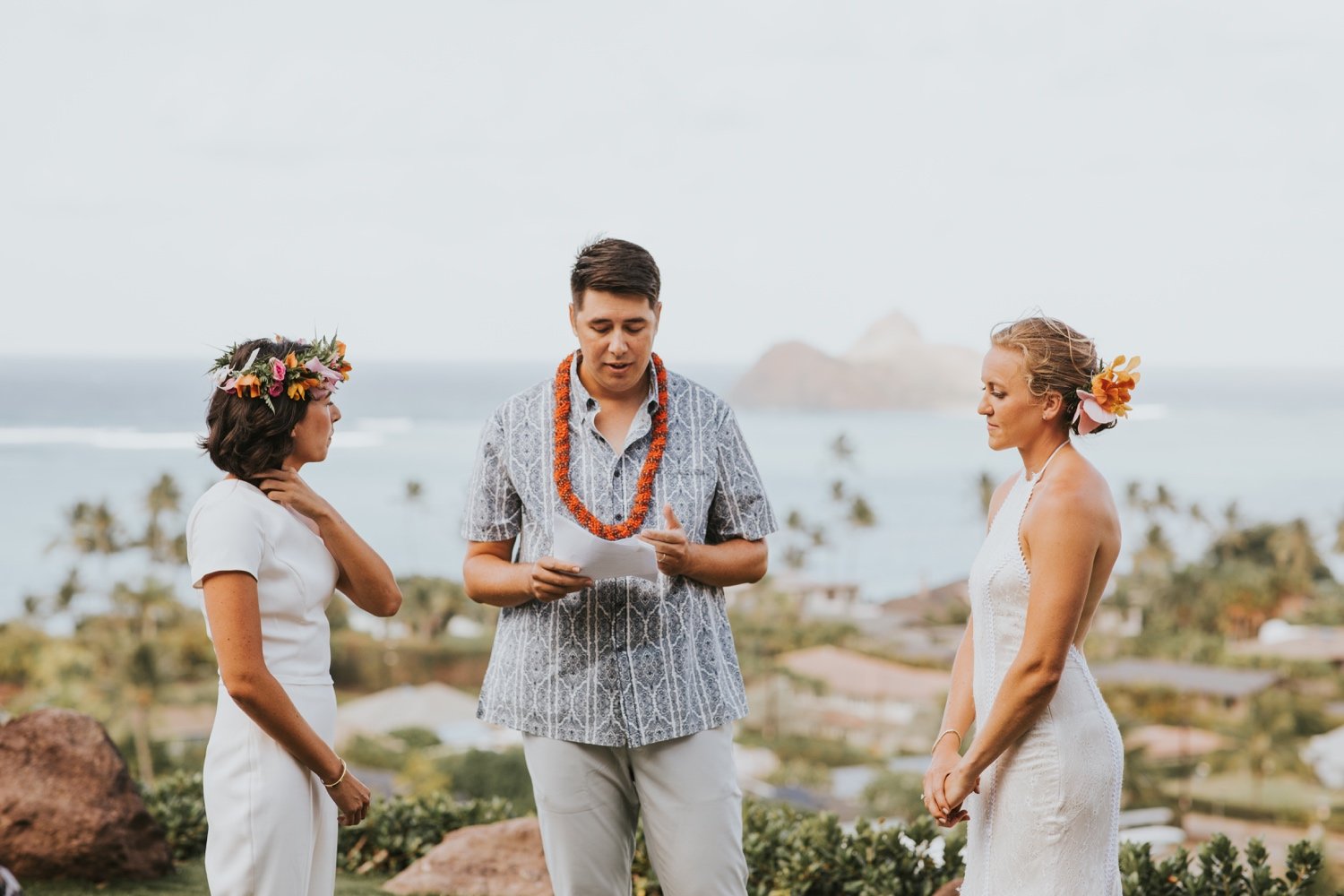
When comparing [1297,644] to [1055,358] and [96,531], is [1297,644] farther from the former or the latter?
[1055,358]

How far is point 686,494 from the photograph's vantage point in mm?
3102

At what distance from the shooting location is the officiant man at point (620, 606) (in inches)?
118

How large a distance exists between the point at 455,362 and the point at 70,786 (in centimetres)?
3364

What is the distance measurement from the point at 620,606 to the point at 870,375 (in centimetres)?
4177

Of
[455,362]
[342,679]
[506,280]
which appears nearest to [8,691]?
[342,679]

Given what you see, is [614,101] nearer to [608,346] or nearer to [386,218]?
[386,218]

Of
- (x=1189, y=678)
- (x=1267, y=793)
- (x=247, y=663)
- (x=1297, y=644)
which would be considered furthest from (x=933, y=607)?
(x=247, y=663)

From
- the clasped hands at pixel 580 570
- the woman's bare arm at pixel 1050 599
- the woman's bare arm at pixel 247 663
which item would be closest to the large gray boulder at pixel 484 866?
the clasped hands at pixel 580 570

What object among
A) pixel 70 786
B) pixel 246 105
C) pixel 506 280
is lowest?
pixel 70 786

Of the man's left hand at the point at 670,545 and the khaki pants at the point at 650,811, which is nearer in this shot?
the man's left hand at the point at 670,545

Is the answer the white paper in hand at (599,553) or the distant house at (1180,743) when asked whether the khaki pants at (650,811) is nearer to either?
the white paper in hand at (599,553)

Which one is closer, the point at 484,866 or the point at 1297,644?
the point at 484,866

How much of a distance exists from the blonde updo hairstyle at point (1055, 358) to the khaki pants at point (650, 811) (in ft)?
3.37

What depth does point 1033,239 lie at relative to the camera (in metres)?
40.3
